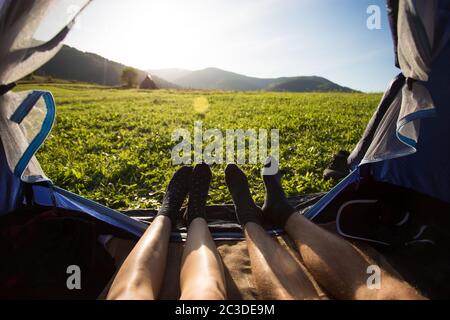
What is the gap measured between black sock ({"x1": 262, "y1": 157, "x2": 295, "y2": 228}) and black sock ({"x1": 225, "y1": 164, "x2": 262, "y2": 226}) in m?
0.11

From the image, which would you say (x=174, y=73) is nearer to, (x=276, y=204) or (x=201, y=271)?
(x=276, y=204)

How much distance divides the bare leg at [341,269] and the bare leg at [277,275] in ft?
0.44

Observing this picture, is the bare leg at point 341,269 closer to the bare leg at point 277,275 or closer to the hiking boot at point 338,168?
the bare leg at point 277,275

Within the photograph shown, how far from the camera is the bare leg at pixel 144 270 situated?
5.41ft

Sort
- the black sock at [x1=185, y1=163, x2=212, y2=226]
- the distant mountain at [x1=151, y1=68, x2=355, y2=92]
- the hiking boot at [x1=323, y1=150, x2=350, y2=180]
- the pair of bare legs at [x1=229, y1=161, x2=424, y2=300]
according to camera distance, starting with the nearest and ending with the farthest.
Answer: the pair of bare legs at [x1=229, y1=161, x2=424, y2=300]
the black sock at [x1=185, y1=163, x2=212, y2=226]
the hiking boot at [x1=323, y1=150, x2=350, y2=180]
the distant mountain at [x1=151, y1=68, x2=355, y2=92]

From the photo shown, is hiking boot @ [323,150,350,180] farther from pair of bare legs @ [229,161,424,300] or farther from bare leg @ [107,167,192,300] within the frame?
bare leg @ [107,167,192,300]

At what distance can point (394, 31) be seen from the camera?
2.66 meters

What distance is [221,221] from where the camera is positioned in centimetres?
311

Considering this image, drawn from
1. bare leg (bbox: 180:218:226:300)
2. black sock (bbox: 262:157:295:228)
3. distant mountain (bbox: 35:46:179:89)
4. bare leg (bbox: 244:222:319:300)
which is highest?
distant mountain (bbox: 35:46:179:89)

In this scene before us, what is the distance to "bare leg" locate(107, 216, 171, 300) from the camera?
1.65 m

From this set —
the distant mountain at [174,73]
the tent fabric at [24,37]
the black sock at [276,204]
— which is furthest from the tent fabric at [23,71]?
the distant mountain at [174,73]

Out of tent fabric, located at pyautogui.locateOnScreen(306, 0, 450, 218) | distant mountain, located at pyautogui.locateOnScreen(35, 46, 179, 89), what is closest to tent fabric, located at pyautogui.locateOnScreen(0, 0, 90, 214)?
tent fabric, located at pyautogui.locateOnScreen(306, 0, 450, 218)
